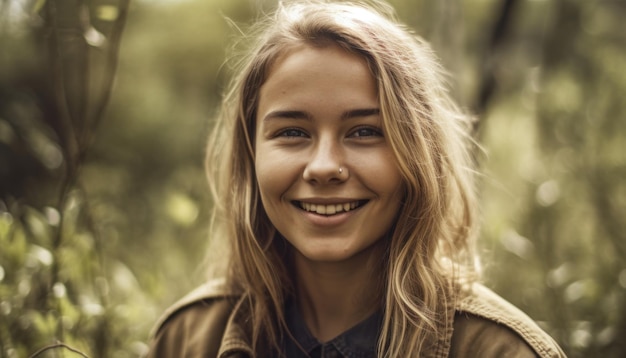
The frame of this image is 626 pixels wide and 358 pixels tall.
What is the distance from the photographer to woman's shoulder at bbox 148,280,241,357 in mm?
2312

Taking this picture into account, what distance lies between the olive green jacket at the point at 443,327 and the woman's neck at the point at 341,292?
0.25 meters

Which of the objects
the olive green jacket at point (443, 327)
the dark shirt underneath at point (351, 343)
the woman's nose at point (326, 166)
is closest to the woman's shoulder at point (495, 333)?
the olive green jacket at point (443, 327)

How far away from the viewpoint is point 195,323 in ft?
7.76

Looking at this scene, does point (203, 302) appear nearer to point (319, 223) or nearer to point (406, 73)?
point (319, 223)

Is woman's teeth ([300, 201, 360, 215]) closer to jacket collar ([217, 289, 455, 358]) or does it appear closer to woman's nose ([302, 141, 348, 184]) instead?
woman's nose ([302, 141, 348, 184])

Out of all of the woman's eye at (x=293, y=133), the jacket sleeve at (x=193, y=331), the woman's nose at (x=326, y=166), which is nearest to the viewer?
the woman's nose at (x=326, y=166)

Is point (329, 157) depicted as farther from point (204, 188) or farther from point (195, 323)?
point (204, 188)

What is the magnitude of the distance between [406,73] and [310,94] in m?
0.31

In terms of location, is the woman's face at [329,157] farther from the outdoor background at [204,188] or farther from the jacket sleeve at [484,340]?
the outdoor background at [204,188]

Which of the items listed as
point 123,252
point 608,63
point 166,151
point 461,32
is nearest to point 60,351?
point 123,252

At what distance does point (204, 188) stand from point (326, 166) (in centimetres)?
234

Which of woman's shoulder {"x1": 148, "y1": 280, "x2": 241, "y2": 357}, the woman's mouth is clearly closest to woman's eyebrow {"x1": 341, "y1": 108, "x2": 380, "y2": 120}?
the woman's mouth

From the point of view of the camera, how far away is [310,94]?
1980 millimetres

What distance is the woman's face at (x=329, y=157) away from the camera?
196 centimetres
